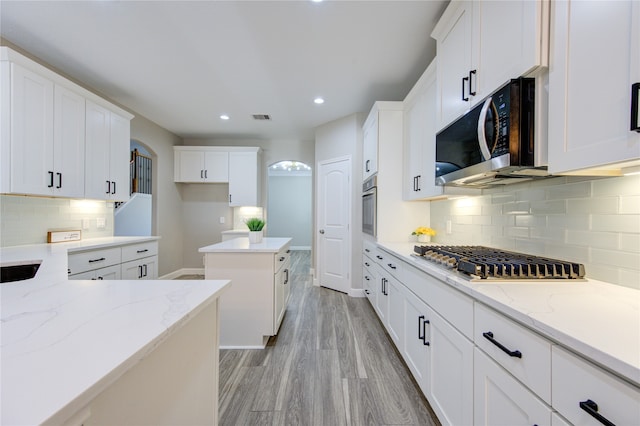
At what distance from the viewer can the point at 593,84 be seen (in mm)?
861

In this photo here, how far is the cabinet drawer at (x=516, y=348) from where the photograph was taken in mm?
745

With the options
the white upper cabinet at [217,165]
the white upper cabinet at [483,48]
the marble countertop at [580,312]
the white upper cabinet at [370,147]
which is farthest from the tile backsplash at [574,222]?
the white upper cabinet at [217,165]

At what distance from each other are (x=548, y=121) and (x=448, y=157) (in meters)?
0.69

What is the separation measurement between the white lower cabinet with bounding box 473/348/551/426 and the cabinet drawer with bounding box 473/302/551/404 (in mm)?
31

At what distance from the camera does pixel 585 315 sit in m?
0.77

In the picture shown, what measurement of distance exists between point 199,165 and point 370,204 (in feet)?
11.8

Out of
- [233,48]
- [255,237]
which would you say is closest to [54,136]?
[233,48]

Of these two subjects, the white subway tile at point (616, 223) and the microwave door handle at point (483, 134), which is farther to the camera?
the microwave door handle at point (483, 134)

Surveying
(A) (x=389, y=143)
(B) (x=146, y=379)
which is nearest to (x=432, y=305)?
(B) (x=146, y=379)

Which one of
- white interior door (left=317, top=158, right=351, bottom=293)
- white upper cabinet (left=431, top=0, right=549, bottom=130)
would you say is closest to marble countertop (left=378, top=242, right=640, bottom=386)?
white upper cabinet (left=431, top=0, right=549, bottom=130)

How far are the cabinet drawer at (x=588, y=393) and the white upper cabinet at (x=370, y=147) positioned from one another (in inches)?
98.8

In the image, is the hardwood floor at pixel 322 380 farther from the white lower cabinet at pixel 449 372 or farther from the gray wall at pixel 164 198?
the gray wall at pixel 164 198

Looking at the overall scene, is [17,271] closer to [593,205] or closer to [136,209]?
[593,205]

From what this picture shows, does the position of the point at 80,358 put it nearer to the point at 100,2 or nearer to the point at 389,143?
the point at 100,2
